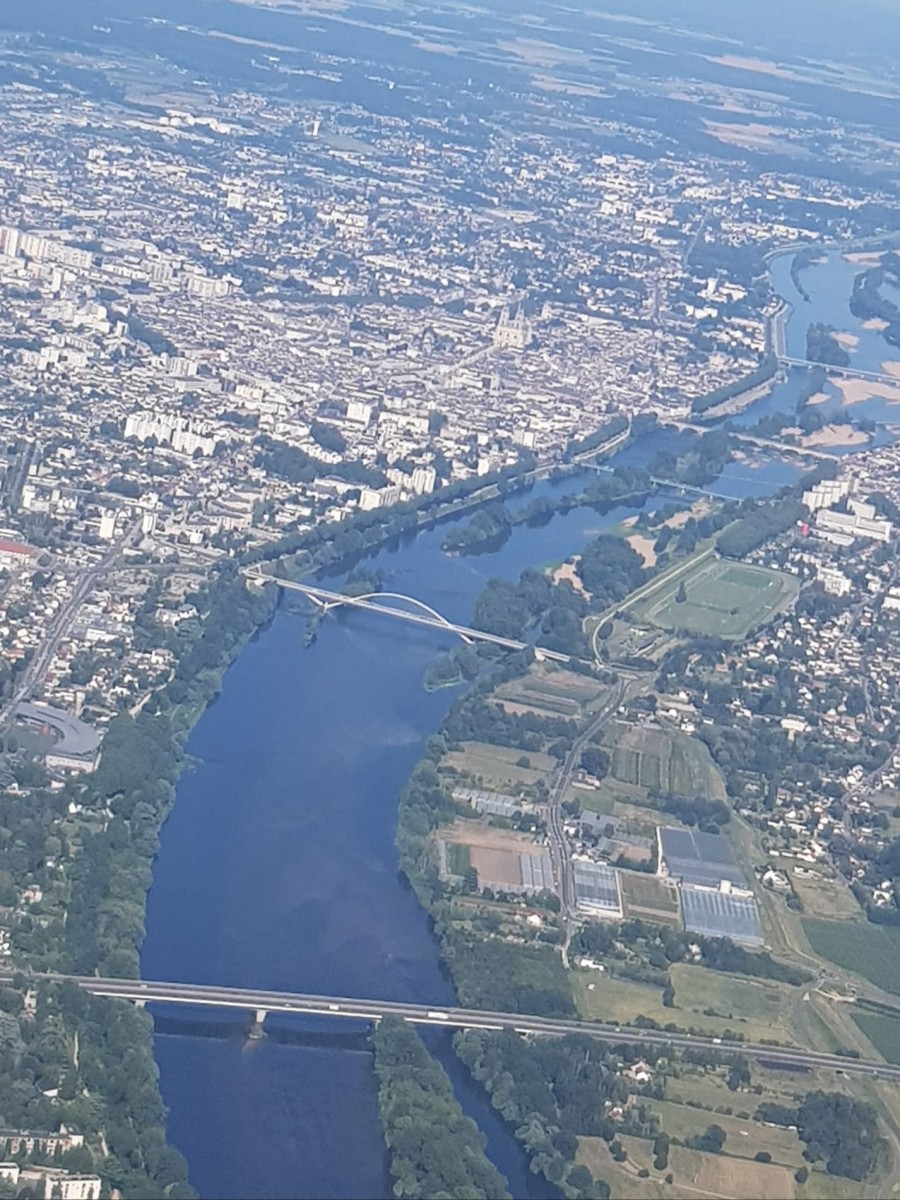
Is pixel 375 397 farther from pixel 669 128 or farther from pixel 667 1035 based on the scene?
pixel 669 128

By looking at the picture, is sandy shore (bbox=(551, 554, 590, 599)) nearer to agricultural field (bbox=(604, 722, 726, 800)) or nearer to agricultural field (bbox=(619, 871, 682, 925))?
agricultural field (bbox=(604, 722, 726, 800))

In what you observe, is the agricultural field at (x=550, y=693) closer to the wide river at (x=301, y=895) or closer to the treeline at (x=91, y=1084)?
the wide river at (x=301, y=895)

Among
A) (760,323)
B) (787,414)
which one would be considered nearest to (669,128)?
(760,323)

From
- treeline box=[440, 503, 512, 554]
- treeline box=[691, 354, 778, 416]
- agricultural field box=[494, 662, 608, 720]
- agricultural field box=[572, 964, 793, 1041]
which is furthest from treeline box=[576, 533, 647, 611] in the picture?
agricultural field box=[572, 964, 793, 1041]

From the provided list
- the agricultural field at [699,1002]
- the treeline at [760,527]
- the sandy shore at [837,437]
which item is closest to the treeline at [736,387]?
the sandy shore at [837,437]

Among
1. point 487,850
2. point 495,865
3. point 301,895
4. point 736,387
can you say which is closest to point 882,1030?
point 495,865
